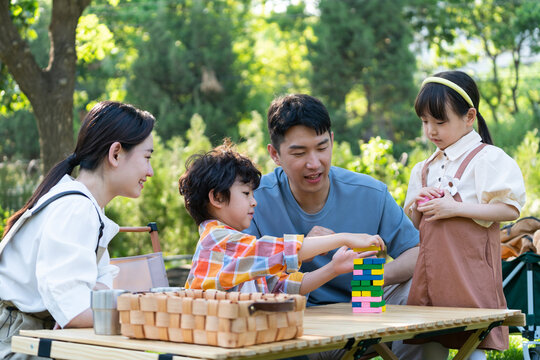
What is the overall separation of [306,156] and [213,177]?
1.94ft

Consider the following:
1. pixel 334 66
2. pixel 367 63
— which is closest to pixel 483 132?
pixel 367 63

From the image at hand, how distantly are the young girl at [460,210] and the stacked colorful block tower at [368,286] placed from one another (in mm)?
373

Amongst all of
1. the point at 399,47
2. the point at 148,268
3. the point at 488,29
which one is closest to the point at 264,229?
the point at 148,268

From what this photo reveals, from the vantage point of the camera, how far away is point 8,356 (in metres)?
2.48

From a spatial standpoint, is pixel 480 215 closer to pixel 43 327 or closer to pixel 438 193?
pixel 438 193

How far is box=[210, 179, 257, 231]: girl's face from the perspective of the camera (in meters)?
2.87

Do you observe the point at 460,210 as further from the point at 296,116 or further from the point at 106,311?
the point at 106,311

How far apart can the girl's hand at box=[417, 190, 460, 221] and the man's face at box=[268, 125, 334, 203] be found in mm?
513

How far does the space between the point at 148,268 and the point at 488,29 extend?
2119 cm

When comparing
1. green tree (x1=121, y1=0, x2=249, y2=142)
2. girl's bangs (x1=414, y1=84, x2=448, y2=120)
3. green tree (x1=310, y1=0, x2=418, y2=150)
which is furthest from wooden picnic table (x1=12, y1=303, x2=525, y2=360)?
green tree (x1=121, y1=0, x2=249, y2=142)

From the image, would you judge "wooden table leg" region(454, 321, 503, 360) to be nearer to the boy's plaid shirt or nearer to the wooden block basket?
the boy's plaid shirt

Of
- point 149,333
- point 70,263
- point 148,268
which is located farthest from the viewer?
point 148,268

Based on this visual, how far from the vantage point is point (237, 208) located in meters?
2.87

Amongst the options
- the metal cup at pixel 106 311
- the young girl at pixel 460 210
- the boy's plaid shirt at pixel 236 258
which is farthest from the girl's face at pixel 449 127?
the metal cup at pixel 106 311
